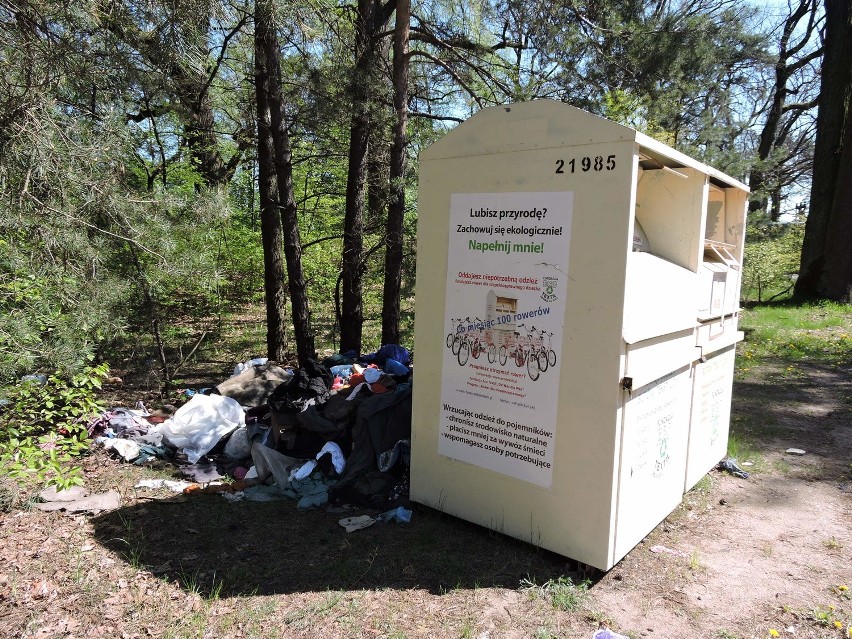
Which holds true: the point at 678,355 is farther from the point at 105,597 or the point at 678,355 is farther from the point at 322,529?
the point at 105,597

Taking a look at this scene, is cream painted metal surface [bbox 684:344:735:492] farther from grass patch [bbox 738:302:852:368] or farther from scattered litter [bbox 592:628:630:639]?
grass patch [bbox 738:302:852:368]

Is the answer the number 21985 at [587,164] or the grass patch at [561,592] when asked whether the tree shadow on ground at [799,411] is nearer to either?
the grass patch at [561,592]

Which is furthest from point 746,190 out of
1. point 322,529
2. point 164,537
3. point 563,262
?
point 164,537

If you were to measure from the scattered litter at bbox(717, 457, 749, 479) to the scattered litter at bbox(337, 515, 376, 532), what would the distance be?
285 centimetres

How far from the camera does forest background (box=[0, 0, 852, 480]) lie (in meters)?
3.97

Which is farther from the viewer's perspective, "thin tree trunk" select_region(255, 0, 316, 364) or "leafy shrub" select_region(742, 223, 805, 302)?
"leafy shrub" select_region(742, 223, 805, 302)

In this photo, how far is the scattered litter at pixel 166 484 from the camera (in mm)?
4277

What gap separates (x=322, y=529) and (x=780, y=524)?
9.54 ft

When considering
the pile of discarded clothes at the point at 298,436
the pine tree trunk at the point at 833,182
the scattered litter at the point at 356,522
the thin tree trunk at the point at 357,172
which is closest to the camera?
the scattered litter at the point at 356,522

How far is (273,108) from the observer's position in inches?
289

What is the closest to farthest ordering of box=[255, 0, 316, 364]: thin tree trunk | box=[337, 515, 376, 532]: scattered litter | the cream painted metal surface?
box=[337, 515, 376, 532]: scattered litter → the cream painted metal surface → box=[255, 0, 316, 364]: thin tree trunk

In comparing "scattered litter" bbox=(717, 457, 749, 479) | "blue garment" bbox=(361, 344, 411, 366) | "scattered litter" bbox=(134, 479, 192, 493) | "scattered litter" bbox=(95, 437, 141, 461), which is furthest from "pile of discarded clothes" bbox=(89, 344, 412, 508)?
"scattered litter" bbox=(717, 457, 749, 479)

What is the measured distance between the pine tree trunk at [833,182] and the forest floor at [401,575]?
9608 mm

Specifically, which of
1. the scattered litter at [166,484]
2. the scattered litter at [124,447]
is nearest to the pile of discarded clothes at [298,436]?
the scattered litter at [124,447]
